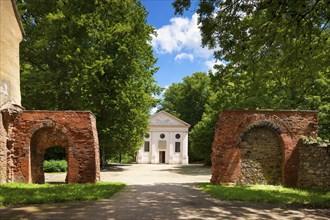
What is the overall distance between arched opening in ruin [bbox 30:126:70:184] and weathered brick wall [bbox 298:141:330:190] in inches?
448

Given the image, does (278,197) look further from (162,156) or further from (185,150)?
(162,156)

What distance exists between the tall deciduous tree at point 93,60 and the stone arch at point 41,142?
851 cm

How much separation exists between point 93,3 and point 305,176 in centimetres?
2040

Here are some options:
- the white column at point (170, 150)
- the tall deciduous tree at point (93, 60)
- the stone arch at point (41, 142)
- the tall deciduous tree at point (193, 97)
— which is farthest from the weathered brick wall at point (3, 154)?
the tall deciduous tree at point (193, 97)

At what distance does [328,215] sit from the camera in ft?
29.7

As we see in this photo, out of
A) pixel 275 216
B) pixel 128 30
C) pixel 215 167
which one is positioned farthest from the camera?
pixel 128 30

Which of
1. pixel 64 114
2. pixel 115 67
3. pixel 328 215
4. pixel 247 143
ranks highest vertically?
pixel 115 67

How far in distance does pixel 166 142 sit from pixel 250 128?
3601cm

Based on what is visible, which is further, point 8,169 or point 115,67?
point 115,67

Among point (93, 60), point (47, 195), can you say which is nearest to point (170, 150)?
point (93, 60)

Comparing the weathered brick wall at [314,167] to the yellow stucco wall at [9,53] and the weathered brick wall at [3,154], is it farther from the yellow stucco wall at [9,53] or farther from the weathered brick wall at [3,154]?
the yellow stucco wall at [9,53]

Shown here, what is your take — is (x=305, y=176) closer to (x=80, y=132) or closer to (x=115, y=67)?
(x=80, y=132)

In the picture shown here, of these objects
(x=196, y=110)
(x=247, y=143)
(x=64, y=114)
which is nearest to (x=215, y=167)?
(x=247, y=143)

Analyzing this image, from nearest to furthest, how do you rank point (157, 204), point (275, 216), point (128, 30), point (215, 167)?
1. point (275, 216)
2. point (157, 204)
3. point (215, 167)
4. point (128, 30)
